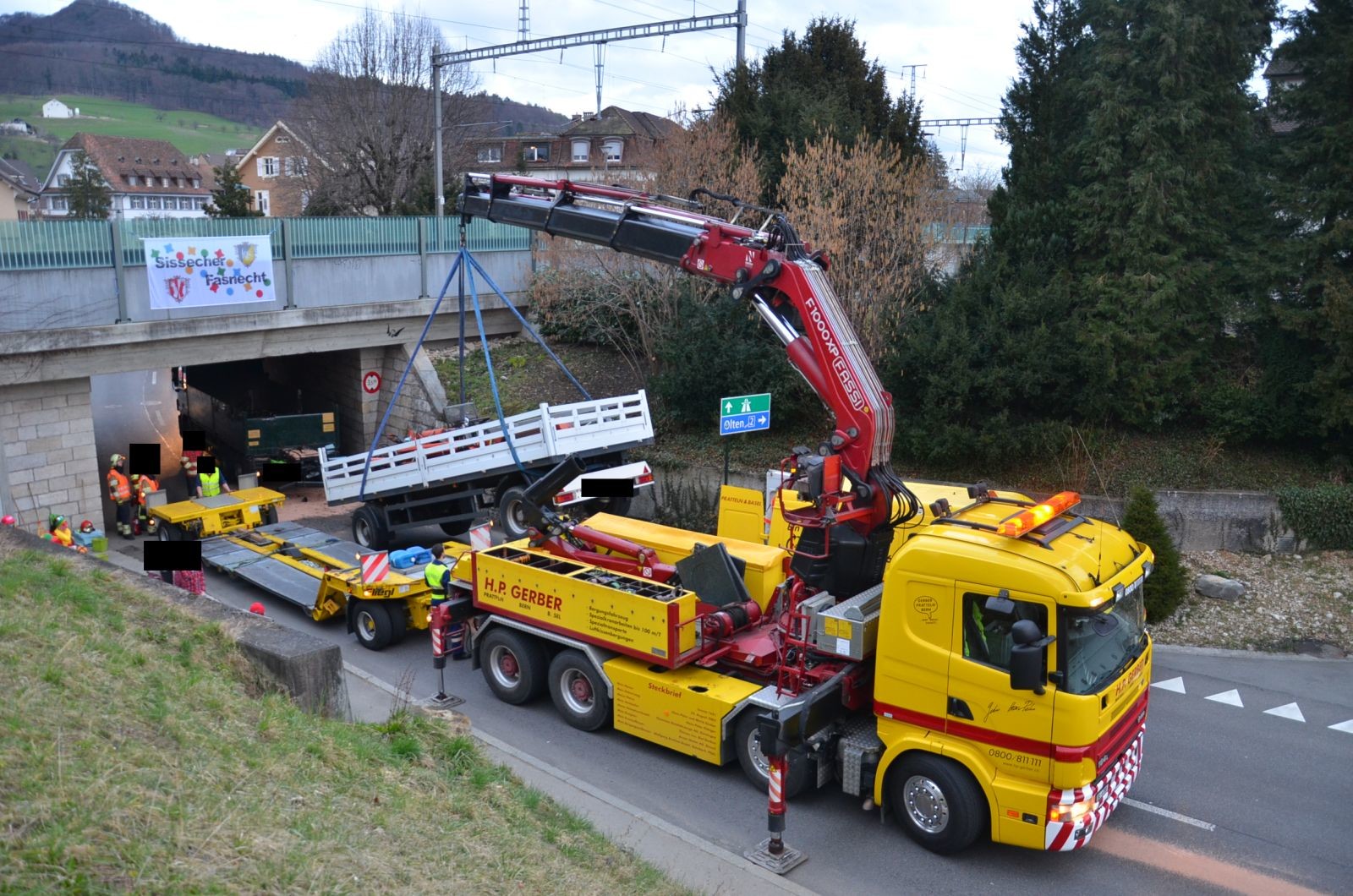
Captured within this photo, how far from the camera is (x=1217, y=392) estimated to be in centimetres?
1648

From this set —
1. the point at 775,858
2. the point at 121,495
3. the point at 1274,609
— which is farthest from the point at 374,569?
the point at 1274,609

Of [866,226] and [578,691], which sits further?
[866,226]

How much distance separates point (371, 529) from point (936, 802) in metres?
11.8

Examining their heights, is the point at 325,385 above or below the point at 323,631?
above

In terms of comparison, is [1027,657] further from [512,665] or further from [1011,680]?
[512,665]

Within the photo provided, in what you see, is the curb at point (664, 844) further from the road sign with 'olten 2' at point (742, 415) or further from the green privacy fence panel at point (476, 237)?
the green privacy fence panel at point (476, 237)

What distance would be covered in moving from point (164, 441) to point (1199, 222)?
2601 cm

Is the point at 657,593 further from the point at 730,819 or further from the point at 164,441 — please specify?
the point at 164,441

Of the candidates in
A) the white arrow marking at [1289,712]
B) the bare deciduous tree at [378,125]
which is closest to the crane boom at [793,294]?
the white arrow marking at [1289,712]

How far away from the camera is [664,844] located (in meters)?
8.09

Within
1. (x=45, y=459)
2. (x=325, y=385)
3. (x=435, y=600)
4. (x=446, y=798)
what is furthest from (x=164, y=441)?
(x=446, y=798)

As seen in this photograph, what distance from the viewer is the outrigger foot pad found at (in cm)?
788

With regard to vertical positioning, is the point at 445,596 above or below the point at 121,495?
above

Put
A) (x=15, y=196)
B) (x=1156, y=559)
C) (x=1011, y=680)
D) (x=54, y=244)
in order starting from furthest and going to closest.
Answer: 1. (x=15, y=196)
2. (x=54, y=244)
3. (x=1156, y=559)
4. (x=1011, y=680)
